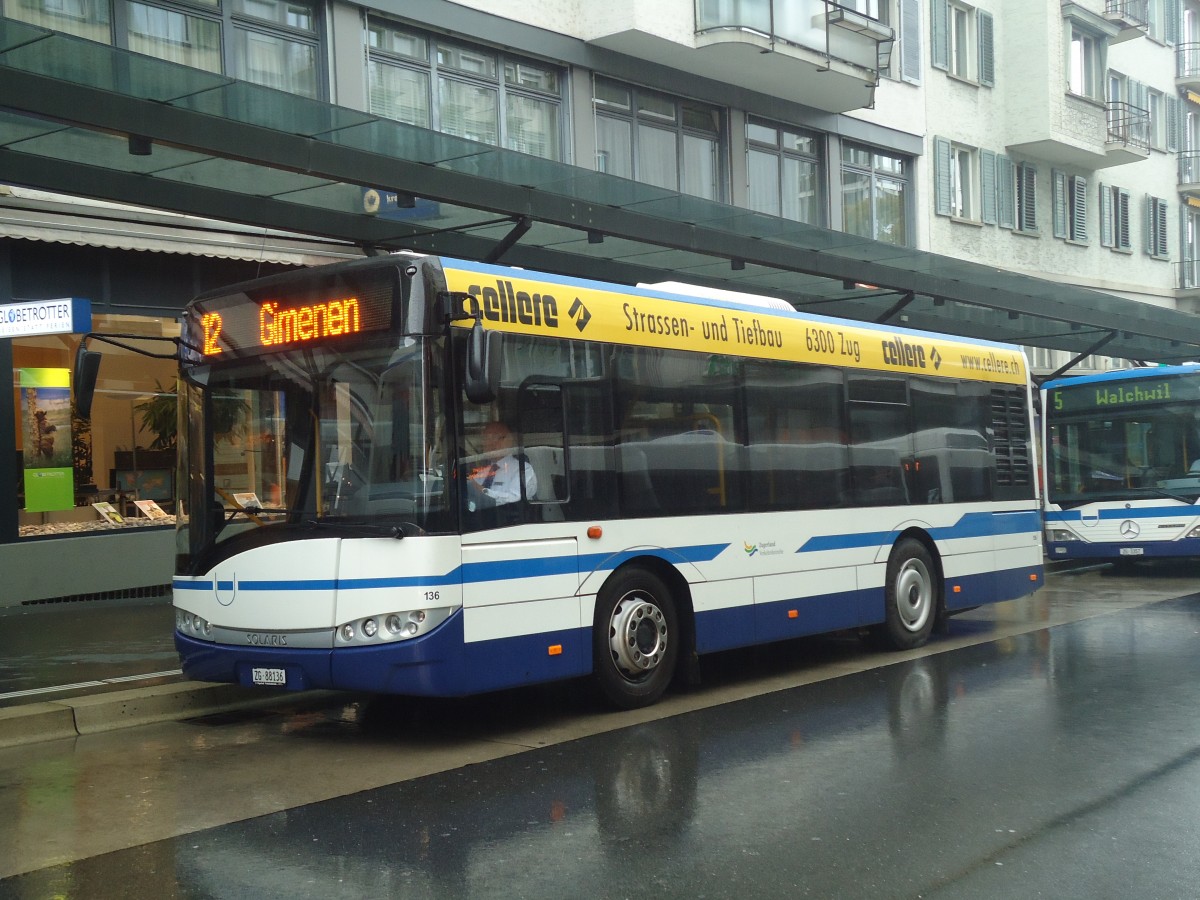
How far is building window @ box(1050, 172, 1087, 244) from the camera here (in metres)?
33.3

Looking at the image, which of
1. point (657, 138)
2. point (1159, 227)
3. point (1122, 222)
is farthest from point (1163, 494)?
point (1159, 227)

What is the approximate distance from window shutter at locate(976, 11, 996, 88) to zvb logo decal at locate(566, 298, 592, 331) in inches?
969

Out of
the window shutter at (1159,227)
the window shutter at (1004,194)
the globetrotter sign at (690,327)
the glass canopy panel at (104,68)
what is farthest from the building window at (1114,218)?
the glass canopy panel at (104,68)

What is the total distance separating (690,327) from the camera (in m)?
10.1

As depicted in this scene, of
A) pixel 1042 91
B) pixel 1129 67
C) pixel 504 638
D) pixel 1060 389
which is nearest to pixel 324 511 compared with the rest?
pixel 504 638

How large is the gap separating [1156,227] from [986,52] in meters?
9.97

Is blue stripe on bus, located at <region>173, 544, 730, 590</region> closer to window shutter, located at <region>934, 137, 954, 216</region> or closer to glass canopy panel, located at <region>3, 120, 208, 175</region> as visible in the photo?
glass canopy panel, located at <region>3, 120, 208, 175</region>

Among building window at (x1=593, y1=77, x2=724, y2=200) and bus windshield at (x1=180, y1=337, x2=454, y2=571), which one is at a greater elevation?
building window at (x1=593, y1=77, x2=724, y2=200)

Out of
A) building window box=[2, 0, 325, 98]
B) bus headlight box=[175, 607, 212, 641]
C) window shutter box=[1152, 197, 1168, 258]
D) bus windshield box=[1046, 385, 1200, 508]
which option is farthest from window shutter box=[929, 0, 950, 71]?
bus headlight box=[175, 607, 212, 641]

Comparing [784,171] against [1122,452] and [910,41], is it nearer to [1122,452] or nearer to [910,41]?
[910,41]

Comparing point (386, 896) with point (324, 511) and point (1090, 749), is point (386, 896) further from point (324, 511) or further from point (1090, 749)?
point (1090, 749)

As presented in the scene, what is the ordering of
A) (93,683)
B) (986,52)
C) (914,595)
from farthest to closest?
(986,52), (914,595), (93,683)

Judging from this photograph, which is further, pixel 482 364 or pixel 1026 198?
pixel 1026 198

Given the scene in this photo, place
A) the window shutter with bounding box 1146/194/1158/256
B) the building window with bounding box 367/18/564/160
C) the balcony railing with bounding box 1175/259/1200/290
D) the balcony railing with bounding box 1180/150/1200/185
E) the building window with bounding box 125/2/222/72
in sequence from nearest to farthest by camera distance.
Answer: the building window with bounding box 125/2/222/72
the building window with bounding box 367/18/564/160
the window shutter with bounding box 1146/194/1158/256
the balcony railing with bounding box 1175/259/1200/290
the balcony railing with bounding box 1180/150/1200/185
